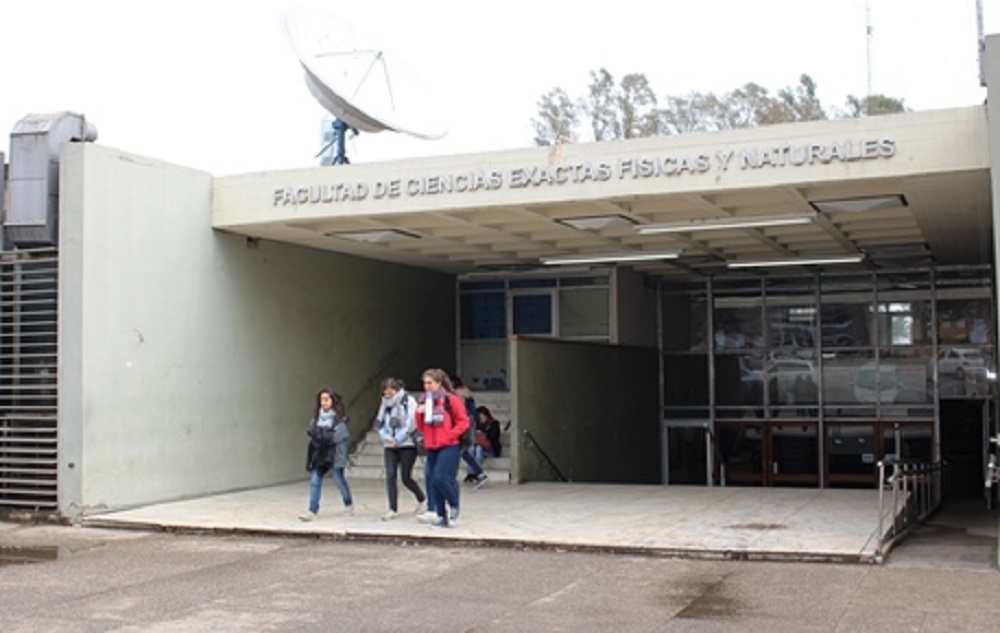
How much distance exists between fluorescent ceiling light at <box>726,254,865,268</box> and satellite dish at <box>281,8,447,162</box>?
19.7 ft

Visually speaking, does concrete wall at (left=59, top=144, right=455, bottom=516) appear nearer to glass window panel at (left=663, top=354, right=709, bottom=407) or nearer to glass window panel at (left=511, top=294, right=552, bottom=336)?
glass window panel at (left=511, top=294, right=552, bottom=336)

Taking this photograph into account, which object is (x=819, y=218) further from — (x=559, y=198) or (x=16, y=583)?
(x=16, y=583)

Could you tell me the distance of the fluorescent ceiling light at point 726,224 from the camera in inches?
569

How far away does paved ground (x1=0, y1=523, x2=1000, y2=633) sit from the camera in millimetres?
7527

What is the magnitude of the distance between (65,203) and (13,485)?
342 cm

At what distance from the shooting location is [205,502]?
14273mm

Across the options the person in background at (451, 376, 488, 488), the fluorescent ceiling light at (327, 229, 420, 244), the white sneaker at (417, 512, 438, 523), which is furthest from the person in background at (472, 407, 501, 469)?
the white sneaker at (417, 512, 438, 523)

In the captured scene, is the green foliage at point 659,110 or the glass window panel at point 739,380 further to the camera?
the green foliage at point 659,110

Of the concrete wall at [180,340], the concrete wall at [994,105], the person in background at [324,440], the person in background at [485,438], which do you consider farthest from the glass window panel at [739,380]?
the concrete wall at [994,105]

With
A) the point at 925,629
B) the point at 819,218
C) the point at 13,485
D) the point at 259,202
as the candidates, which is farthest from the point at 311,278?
the point at 925,629

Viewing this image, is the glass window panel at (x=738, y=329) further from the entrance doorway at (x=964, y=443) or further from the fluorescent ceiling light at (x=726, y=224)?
the fluorescent ceiling light at (x=726, y=224)

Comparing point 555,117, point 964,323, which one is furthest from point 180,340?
point 555,117

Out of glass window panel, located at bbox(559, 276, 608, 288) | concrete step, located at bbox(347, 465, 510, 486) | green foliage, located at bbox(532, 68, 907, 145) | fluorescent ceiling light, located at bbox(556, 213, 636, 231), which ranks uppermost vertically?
green foliage, located at bbox(532, 68, 907, 145)

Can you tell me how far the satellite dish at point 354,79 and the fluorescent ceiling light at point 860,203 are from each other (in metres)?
6.51
